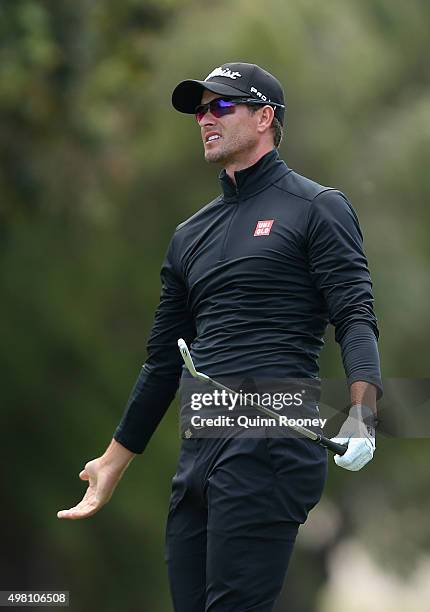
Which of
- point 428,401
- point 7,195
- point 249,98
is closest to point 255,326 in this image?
point 249,98

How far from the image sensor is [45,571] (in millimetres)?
16797

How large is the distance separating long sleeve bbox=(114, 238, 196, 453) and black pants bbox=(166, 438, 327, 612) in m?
0.58

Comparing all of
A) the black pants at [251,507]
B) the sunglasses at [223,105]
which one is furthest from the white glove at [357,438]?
the sunglasses at [223,105]

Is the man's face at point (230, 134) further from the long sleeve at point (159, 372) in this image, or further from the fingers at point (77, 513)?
the fingers at point (77, 513)

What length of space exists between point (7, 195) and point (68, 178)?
45.2 inches

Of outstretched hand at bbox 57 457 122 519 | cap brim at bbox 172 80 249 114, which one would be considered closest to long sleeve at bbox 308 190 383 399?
cap brim at bbox 172 80 249 114

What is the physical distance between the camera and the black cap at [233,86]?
5309 mm

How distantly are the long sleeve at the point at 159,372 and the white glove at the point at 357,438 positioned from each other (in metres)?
0.93

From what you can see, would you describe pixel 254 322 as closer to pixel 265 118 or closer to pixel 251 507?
pixel 251 507

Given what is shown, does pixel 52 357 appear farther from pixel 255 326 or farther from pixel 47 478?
pixel 255 326

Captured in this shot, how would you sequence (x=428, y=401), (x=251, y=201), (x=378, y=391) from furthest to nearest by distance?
(x=428, y=401) → (x=251, y=201) → (x=378, y=391)

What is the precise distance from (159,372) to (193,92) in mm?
979

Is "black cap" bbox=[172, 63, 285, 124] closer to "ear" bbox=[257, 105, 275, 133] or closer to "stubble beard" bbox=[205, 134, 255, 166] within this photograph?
"ear" bbox=[257, 105, 275, 133]

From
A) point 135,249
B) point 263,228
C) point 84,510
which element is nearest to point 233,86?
point 263,228
